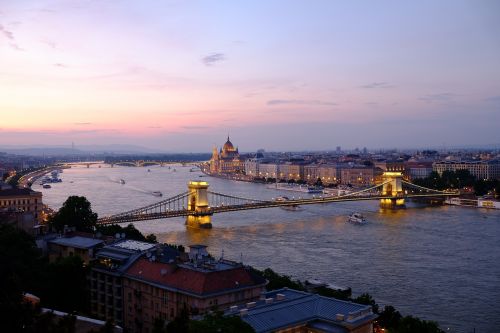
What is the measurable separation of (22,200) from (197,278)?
39.7 feet

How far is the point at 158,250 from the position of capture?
813 cm

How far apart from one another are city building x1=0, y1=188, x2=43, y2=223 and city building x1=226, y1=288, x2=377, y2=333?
40.2ft

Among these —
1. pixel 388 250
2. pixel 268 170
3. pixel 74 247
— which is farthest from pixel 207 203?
pixel 268 170

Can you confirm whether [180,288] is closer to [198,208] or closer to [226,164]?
[198,208]

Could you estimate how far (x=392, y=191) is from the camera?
26.6m

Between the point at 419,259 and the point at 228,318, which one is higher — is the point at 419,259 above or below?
below

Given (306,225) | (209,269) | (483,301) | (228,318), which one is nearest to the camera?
(228,318)

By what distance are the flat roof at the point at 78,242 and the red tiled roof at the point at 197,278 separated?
1.90 m

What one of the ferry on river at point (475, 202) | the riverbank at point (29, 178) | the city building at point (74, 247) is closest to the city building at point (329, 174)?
the ferry on river at point (475, 202)

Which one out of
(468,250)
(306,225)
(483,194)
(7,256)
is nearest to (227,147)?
(483,194)

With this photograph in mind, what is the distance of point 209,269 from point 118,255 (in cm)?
183

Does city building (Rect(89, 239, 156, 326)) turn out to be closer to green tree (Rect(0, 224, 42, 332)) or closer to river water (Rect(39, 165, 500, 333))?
green tree (Rect(0, 224, 42, 332))

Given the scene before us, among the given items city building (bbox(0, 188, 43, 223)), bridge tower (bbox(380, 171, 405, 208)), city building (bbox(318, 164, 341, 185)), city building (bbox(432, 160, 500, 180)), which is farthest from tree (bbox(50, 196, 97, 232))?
city building (bbox(432, 160, 500, 180))

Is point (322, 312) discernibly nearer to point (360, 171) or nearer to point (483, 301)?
point (483, 301)
